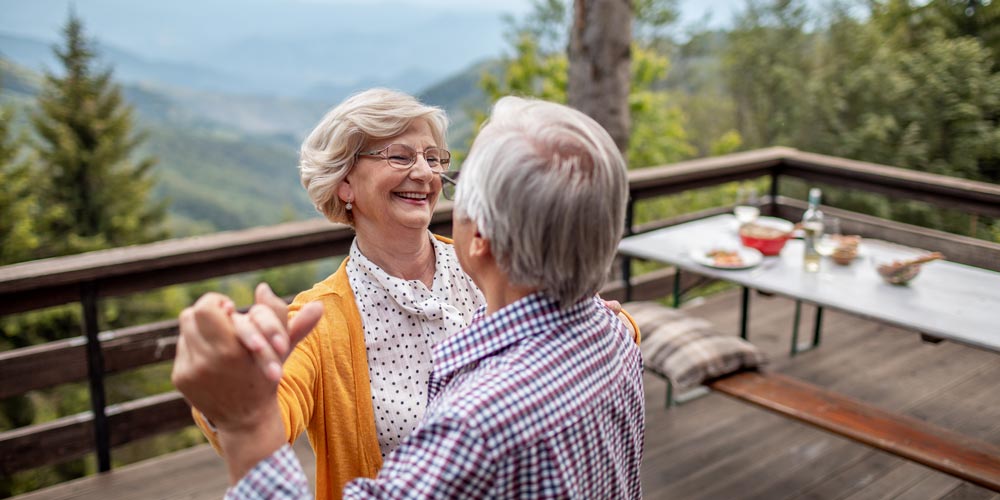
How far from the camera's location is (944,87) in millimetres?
7570

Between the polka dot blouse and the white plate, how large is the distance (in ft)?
4.58

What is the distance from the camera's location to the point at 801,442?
2604 millimetres

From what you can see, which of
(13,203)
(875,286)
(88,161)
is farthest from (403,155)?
(88,161)

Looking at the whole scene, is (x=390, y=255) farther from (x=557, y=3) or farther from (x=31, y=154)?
(x=557, y=3)

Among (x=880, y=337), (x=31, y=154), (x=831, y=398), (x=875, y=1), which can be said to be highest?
(x=875, y=1)

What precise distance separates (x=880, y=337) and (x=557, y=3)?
22313 millimetres

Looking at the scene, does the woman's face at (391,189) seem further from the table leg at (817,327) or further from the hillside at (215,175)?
the hillside at (215,175)

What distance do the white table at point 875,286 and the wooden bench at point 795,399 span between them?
0.21m

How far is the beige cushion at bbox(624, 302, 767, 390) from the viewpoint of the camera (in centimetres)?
231

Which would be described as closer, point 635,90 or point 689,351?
point 689,351

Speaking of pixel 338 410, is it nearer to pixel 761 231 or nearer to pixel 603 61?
pixel 761 231

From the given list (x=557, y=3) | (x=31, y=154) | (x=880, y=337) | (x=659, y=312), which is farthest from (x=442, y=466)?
(x=557, y=3)

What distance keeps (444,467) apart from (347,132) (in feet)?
2.49

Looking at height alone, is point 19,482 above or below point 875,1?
below
